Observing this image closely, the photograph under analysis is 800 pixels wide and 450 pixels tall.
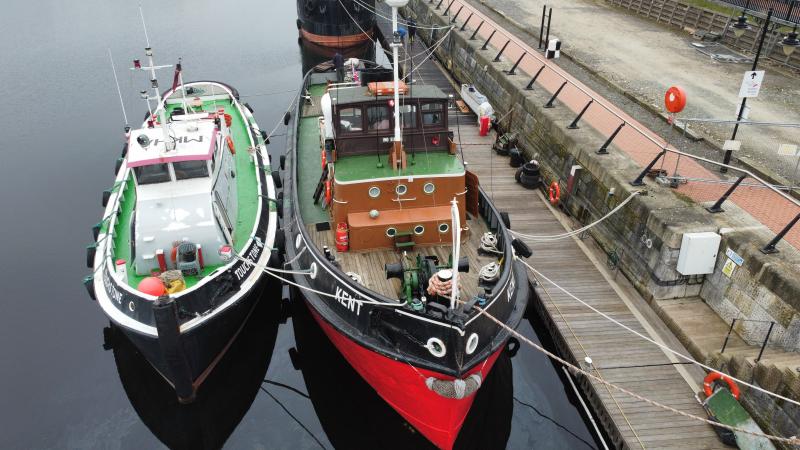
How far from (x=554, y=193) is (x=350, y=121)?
8.01 metres

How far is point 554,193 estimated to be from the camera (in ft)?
59.7

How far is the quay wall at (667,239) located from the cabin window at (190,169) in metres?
10.5

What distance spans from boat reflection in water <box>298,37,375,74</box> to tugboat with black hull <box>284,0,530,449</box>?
25218mm

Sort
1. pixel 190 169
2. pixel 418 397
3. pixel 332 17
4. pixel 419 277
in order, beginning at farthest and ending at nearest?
1. pixel 332 17
2. pixel 190 169
3. pixel 419 277
4. pixel 418 397

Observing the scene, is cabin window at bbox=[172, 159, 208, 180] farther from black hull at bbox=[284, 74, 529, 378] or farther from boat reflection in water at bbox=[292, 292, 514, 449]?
boat reflection in water at bbox=[292, 292, 514, 449]

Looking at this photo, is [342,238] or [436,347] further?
[342,238]

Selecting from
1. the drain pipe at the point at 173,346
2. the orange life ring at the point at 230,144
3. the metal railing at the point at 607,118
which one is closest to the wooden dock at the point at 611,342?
the metal railing at the point at 607,118

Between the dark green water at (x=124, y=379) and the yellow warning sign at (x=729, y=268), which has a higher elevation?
the yellow warning sign at (x=729, y=268)

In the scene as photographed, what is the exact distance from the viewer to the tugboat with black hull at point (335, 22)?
129ft

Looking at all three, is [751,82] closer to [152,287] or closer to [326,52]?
[152,287]

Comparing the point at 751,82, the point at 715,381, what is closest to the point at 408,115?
the point at 715,381

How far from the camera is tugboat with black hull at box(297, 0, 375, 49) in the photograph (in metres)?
39.2

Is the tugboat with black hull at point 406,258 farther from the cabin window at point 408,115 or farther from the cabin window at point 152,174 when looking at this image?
the cabin window at point 152,174

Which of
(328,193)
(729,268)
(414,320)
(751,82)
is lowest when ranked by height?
(729,268)
